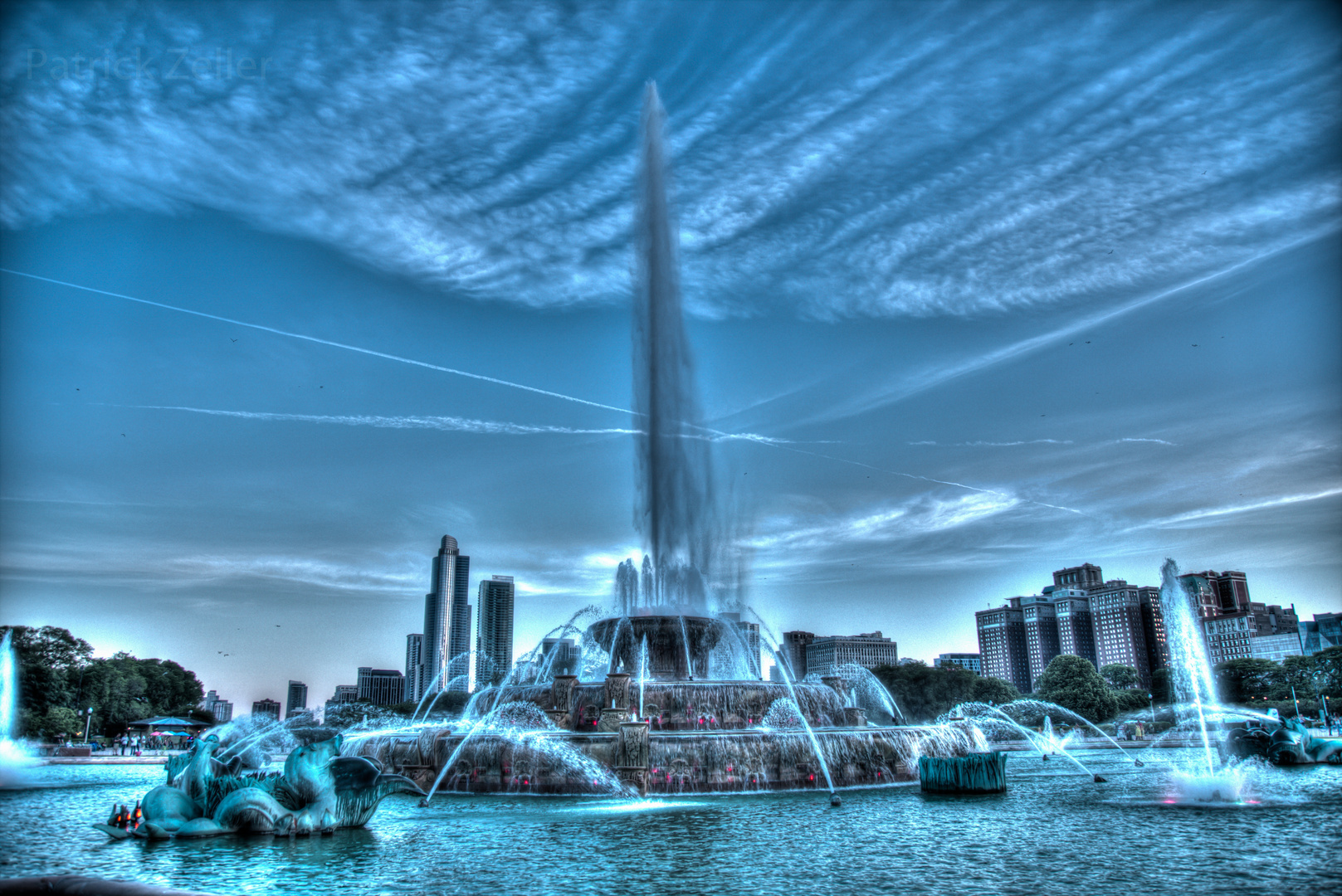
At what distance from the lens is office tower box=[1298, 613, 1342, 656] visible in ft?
555

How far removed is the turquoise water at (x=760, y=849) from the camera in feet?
49.4

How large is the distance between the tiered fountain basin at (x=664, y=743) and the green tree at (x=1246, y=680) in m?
116

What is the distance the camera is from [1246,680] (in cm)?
12888

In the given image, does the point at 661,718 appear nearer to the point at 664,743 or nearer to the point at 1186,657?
the point at 664,743

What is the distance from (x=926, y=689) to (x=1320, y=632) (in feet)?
404

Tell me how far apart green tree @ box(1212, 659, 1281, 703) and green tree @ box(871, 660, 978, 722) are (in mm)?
45919

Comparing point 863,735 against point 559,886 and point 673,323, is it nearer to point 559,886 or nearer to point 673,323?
point 559,886

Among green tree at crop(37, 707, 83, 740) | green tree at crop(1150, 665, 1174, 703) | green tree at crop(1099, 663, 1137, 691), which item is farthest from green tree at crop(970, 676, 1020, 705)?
green tree at crop(37, 707, 83, 740)

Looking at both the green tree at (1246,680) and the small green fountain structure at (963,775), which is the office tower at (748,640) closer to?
the small green fountain structure at (963,775)

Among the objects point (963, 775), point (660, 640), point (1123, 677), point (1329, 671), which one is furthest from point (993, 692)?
point (963, 775)

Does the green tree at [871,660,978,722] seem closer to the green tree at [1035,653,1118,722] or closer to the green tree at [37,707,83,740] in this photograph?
the green tree at [1035,653,1118,722]

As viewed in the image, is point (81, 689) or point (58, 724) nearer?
point (58, 724)

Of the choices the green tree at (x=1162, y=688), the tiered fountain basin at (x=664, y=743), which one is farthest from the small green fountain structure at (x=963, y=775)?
the green tree at (x=1162, y=688)

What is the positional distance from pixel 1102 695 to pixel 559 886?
382 feet
